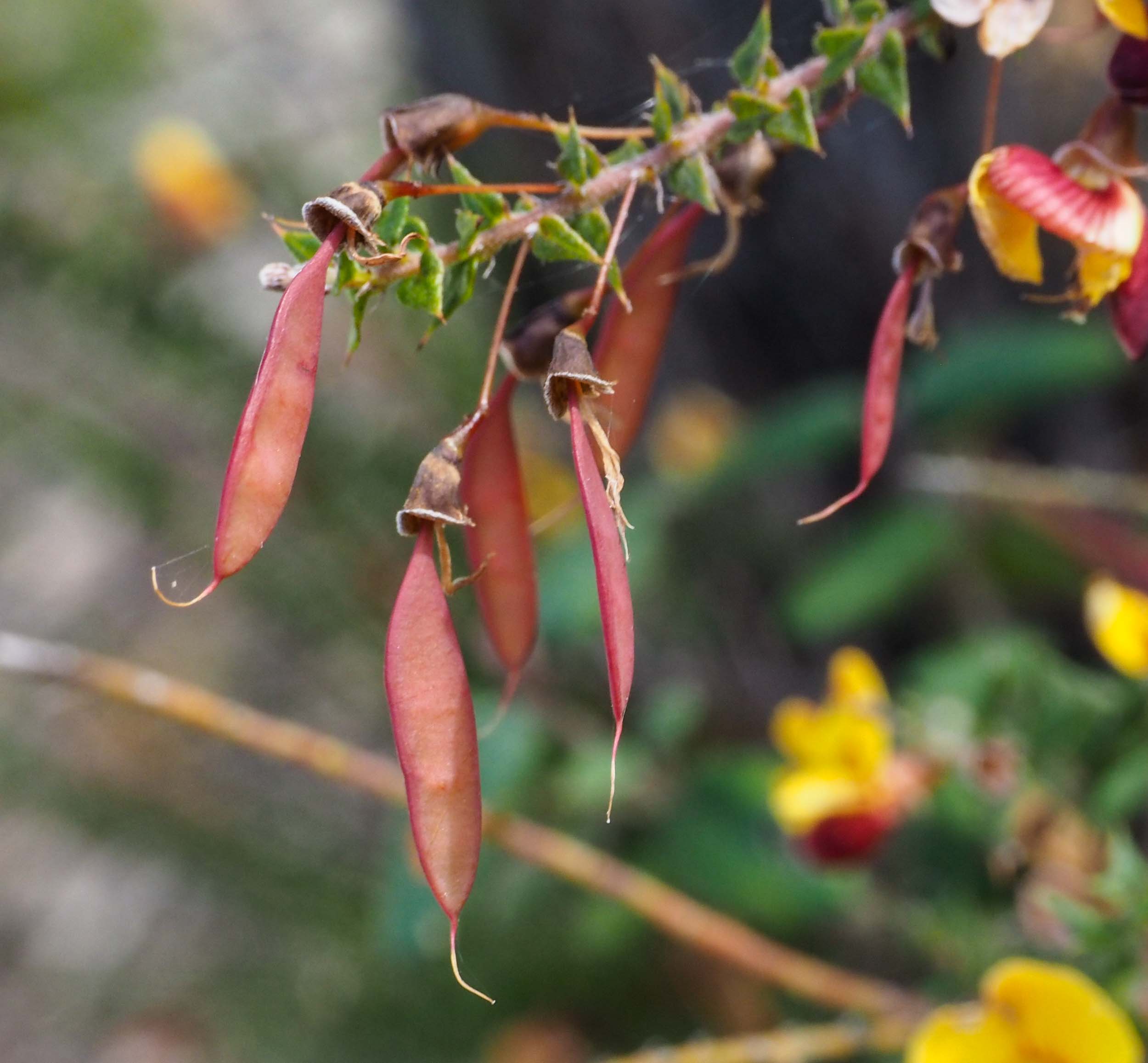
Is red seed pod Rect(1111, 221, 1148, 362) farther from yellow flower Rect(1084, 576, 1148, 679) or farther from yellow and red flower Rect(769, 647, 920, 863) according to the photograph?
yellow and red flower Rect(769, 647, 920, 863)

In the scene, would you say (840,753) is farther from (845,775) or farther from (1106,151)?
(1106,151)

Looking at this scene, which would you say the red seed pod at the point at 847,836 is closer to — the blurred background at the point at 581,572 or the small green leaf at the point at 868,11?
the blurred background at the point at 581,572

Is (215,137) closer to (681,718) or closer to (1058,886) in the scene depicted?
(681,718)

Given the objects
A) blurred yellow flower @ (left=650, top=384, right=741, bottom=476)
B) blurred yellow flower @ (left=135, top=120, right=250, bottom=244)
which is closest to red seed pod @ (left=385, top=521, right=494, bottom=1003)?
blurred yellow flower @ (left=650, top=384, right=741, bottom=476)

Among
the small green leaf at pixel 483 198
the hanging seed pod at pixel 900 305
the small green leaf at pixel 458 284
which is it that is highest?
the small green leaf at pixel 483 198

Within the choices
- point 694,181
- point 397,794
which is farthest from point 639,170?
point 397,794

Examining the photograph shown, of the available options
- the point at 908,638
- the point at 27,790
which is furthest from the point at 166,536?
the point at 908,638

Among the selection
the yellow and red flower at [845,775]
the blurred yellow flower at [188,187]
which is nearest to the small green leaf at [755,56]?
the yellow and red flower at [845,775]
